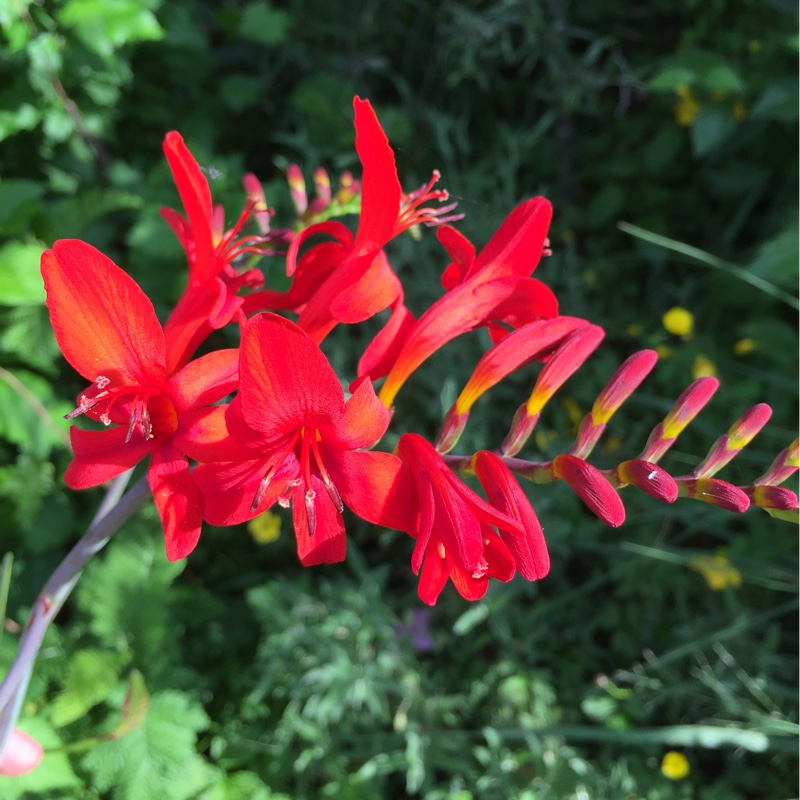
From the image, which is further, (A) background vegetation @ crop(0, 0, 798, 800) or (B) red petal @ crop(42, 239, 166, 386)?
(A) background vegetation @ crop(0, 0, 798, 800)

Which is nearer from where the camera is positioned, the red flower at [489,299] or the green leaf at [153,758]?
the red flower at [489,299]

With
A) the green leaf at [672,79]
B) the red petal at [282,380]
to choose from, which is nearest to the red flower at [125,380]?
the red petal at [282,380]

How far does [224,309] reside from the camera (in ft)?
2.60

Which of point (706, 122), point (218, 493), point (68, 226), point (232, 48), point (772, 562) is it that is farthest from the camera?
point (232, 48)

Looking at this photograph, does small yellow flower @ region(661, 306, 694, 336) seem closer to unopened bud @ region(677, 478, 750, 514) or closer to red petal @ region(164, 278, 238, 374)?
unopened bud @ region(677, 478, 750, 514)

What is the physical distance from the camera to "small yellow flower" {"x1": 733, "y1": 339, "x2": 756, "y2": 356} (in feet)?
7.01

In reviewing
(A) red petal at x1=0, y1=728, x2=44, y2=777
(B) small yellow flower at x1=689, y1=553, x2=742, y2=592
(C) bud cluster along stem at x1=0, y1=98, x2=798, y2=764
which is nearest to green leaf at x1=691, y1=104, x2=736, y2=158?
(B) small yellow flower at x1=689, y1=553, x2=742, y2=592

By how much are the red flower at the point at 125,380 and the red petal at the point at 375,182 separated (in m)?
0.25

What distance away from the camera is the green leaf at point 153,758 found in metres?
1.53

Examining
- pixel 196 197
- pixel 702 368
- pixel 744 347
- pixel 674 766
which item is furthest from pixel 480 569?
pixel 744 347

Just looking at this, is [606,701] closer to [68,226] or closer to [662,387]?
[662,387]

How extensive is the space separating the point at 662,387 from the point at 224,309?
68.8 inches

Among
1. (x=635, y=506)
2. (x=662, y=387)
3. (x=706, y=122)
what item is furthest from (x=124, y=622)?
(x=706, y=122)

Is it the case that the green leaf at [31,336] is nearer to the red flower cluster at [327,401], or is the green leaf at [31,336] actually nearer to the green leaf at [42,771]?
the green leaf at [42,771]
